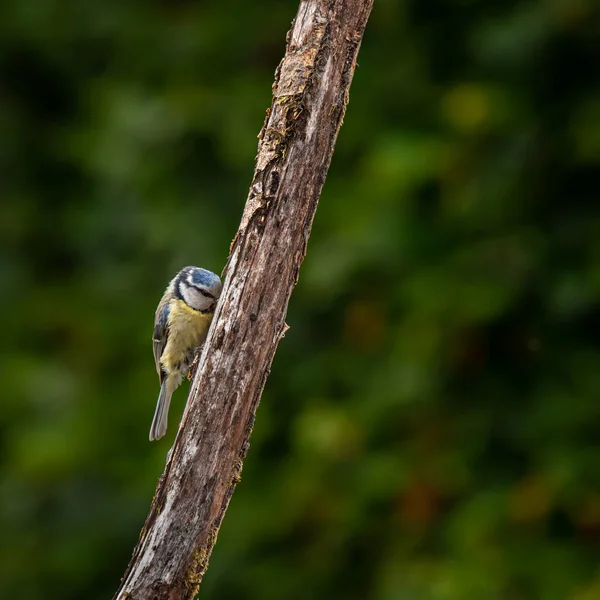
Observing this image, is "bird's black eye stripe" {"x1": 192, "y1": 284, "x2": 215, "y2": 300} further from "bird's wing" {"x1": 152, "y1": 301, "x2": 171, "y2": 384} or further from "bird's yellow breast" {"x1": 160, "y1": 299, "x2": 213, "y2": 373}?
"bird's wing" {"x1": 152, "y1": 301, "x2": 171, "y2": 384}

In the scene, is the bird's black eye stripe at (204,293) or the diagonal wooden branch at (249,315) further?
the bird's black eye stripe at (204,293)

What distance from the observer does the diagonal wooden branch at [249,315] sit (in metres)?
2.43

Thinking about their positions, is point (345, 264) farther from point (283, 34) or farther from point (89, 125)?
point (89, 125)

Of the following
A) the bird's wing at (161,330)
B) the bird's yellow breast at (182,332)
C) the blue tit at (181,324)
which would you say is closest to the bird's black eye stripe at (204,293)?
the blue tit at (181,324)

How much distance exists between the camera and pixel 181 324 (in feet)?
11.6

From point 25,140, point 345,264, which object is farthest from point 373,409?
point 25,140

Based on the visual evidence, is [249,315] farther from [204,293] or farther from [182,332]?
[182,332]

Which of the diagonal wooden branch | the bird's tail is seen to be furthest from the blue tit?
the diagonal wooden branch

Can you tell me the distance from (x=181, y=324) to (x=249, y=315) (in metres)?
1.15

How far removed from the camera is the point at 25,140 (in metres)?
6.23

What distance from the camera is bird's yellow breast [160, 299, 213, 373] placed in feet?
11.4

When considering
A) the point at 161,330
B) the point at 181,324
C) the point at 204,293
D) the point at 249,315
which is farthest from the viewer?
the point at 161,330

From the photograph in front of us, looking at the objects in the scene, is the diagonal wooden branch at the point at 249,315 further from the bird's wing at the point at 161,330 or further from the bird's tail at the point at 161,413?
the bird's tail at the point at 161,413

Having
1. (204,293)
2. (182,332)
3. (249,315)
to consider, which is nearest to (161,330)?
(182,332)
